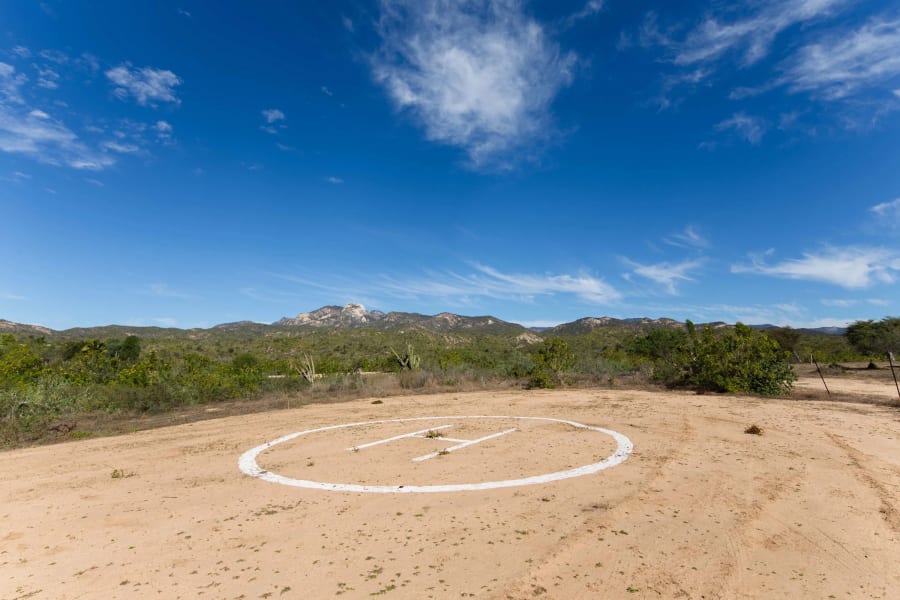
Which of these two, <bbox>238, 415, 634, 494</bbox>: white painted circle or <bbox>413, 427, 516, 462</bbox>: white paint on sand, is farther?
<bbox>413, 427, 516, 462</bbox>: white paint on sand

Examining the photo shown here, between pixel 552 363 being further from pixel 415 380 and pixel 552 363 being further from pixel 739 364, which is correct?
pixel 739 364

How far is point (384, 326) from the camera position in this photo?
8150 cm

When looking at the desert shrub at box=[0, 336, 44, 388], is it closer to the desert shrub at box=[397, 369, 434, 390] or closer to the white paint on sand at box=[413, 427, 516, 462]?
the desert shrub at box=[397, 369, 434, 390]

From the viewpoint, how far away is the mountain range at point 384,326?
6062cm

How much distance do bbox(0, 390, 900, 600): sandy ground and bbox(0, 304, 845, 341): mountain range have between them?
5684cm

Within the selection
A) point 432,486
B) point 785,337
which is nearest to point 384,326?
point 785,337

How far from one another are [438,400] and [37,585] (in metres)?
12.5

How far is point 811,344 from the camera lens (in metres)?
39.3

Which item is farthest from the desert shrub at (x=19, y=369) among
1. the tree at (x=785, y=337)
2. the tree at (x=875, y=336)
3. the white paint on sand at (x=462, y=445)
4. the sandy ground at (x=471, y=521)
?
the tree at (x=875, y=336)

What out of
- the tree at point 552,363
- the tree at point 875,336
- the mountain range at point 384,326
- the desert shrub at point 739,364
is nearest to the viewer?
the desert shrub at point 739,364

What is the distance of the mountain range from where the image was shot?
60.6 meters

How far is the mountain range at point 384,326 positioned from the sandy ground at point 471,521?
5684 cm

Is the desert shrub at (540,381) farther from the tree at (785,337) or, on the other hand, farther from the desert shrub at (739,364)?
the tree at (785,337)

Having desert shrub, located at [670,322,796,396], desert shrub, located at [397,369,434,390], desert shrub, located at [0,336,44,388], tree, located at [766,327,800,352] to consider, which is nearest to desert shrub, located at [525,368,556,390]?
desert shrub, located at [397,369,434,390]
